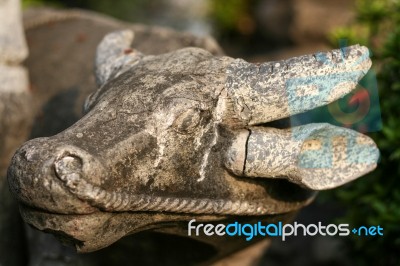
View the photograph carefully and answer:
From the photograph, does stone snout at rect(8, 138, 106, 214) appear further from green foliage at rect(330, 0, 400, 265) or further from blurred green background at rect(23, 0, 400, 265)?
green foliage at rect(330, 0, 400, 265)

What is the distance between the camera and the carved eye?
6.09ft

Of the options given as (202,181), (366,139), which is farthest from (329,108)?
(202,181)

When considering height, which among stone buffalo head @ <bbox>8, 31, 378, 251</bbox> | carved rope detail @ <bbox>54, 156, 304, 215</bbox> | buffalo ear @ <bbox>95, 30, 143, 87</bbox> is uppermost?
buffalo ear @ <bbox>95, 30, 143, 87</bbox>

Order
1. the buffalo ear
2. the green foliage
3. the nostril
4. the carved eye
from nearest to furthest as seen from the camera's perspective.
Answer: the nostril, the carved eye, the buffalo ear, the green foliage

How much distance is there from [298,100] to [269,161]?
7.0 inches

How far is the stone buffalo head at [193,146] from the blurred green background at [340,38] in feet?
1.13

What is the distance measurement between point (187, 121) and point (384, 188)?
4.16ft

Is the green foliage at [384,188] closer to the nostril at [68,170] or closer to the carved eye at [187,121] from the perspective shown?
the carved eye at [187,121]

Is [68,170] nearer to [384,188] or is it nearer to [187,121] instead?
[187,121]

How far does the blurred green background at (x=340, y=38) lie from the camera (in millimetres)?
2814

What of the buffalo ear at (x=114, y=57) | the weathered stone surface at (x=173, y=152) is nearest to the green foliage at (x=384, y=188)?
the weathered stone surface at (x=173, y=152)

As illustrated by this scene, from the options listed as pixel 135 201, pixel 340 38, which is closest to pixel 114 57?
pixel 135 201

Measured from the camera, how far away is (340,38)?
9.86ft

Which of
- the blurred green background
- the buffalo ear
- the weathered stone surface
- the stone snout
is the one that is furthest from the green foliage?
the stone snout
